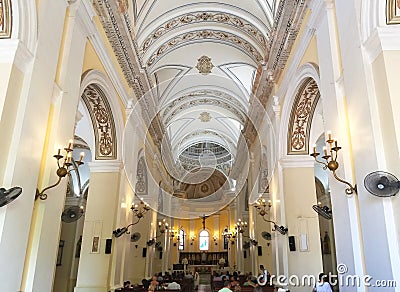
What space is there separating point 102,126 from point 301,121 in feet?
15.8

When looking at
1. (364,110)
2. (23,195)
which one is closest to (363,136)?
(364,110)

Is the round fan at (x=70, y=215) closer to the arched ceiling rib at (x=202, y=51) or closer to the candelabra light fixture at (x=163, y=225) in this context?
the arched ceiling rib at (x=202, y=51)

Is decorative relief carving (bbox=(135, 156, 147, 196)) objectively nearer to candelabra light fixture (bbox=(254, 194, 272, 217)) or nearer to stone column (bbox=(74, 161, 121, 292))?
stone column (bbox=(74, 161, 121, 292))

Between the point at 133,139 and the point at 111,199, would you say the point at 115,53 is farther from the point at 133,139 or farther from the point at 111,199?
the point at 111,199

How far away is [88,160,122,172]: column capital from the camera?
323 inches

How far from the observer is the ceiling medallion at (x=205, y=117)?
16.9m

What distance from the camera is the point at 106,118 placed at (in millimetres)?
8125

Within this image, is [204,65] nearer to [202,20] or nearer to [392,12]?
[202,20]

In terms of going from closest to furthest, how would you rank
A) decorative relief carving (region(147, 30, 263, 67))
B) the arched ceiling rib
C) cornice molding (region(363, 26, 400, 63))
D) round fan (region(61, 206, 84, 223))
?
cornice molding (region(363, 26, 400, 63)), round fan (region(61, 206, 84, 223)), the arched ceiling rib, decorative relief carving (region(147, 30, 263, 67))

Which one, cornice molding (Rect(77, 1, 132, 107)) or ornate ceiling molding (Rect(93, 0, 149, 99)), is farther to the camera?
ornate ceiling molding (Rect(93, 0, 149, 99))

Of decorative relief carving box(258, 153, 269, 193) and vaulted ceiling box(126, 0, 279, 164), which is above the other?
vaulted ceiling box(126, 0, 279, 164)

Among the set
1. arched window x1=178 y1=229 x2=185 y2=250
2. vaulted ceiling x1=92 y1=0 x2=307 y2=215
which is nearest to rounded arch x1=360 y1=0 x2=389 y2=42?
vaulted ceiling x1=92 y1=0 x2=307 y2=215

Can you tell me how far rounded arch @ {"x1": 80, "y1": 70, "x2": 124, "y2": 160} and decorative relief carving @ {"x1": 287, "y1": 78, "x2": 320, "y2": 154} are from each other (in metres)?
4.22

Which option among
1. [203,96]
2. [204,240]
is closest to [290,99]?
[203,96]
